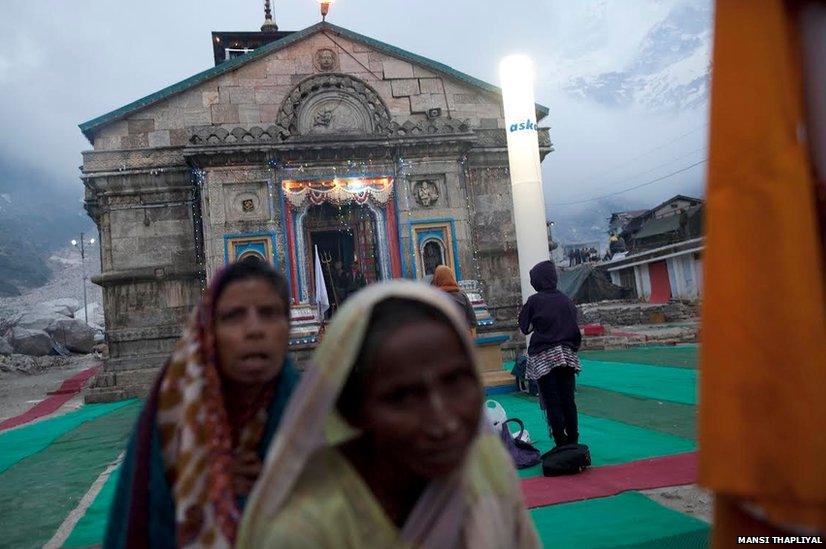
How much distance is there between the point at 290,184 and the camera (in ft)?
45.7

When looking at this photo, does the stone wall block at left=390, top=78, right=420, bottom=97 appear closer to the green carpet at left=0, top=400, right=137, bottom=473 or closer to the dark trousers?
the green carpet at left=0, top=400, right=137, bottom=473

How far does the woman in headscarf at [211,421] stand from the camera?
177cm

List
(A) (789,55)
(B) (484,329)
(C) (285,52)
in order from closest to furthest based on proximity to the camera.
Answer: (A) (789,55), (B) (484,329), (C) (285,52)

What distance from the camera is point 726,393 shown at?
3.85 feet

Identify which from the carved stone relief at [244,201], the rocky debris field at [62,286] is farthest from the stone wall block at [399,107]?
the rocky debris field at [62,286]

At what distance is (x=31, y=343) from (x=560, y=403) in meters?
29.5

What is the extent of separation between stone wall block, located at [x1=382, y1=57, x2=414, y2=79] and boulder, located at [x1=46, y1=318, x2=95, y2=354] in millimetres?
23489

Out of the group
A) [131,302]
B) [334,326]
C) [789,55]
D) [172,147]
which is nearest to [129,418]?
[131,302]

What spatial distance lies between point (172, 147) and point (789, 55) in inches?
594

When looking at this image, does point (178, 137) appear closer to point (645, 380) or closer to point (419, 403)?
point (645, 380)

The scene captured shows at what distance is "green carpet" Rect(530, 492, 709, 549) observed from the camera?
3453 mm

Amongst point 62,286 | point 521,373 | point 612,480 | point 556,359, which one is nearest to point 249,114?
point 521,373

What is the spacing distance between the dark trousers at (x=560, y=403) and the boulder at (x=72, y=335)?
100 feet

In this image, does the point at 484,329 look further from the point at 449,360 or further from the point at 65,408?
the point at 449,360
